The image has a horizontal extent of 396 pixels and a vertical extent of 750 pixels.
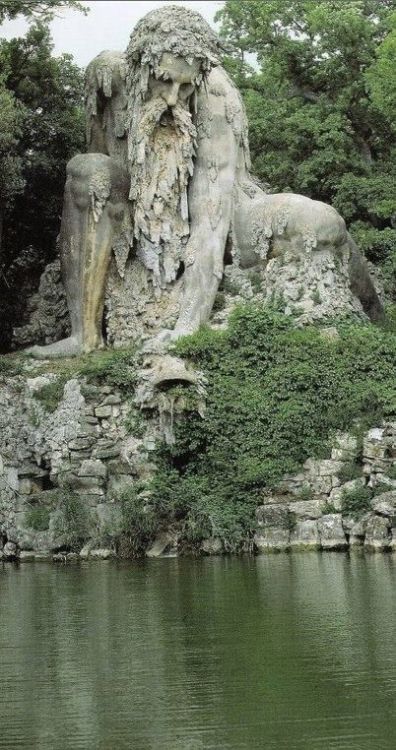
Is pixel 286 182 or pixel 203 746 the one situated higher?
pixel 286 182

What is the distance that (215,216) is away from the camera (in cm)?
2714

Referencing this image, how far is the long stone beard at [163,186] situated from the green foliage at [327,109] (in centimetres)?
647

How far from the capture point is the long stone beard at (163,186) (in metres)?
26.7

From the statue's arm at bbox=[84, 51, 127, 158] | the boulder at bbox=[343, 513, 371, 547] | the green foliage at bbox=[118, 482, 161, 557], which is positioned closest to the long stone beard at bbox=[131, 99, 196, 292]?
the statue's arm at bbox=[84, 51, 127, 158]

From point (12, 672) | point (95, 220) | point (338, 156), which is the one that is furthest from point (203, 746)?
point (338, 156)

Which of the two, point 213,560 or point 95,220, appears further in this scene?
point 95,220

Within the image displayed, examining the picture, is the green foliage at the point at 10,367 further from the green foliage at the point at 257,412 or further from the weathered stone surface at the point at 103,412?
the green foliage at the point at 257,412

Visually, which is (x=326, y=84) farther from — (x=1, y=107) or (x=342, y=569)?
(x=342, y=569)

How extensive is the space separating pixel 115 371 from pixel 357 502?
4.93 metres

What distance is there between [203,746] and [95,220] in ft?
63.2

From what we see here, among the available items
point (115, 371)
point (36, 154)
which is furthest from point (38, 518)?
point (36, 154)

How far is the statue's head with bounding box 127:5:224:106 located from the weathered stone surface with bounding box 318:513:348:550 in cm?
828

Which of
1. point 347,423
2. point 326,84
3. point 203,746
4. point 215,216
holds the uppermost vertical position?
point 326,84

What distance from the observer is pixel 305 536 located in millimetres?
22531
